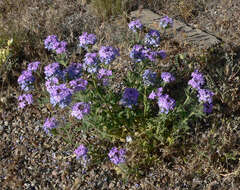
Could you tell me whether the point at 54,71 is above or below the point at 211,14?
above

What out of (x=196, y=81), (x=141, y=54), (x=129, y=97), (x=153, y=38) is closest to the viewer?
(x=129, y=97)

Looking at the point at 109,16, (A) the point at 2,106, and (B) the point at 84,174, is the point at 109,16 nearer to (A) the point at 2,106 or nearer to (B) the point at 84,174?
(A) the point at 2,106

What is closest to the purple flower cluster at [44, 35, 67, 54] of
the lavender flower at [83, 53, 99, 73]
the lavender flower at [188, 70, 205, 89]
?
the lavender flower at [83, 53, 99, 73]

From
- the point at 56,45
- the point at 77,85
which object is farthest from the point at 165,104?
the point at 56,45

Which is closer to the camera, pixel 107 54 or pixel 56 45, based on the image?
pixel 107 54

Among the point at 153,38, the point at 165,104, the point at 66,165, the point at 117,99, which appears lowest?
the point at 66,165

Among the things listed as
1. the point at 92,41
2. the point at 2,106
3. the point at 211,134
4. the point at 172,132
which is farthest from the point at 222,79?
the point at 2,106

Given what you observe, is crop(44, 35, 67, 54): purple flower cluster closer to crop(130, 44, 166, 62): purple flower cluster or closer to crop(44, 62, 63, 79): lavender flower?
crop(44, 62, 63, 79): lavender flower

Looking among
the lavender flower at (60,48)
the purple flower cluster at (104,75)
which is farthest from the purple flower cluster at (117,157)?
the lavender flower at (60,48)

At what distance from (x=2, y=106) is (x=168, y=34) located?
2.26 metres

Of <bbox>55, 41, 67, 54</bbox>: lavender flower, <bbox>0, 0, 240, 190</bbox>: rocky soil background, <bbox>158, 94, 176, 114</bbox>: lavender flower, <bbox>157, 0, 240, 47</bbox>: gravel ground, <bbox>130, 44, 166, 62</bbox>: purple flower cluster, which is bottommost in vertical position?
<bbox>0, 0, 240, 190</bbox>: rocky soil background

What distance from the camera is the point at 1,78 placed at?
360cm

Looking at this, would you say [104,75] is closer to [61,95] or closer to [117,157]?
[61,95]

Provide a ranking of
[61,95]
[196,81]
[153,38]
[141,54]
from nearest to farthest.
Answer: [61,95]
[196,81]
[141,54]
[153,38]
